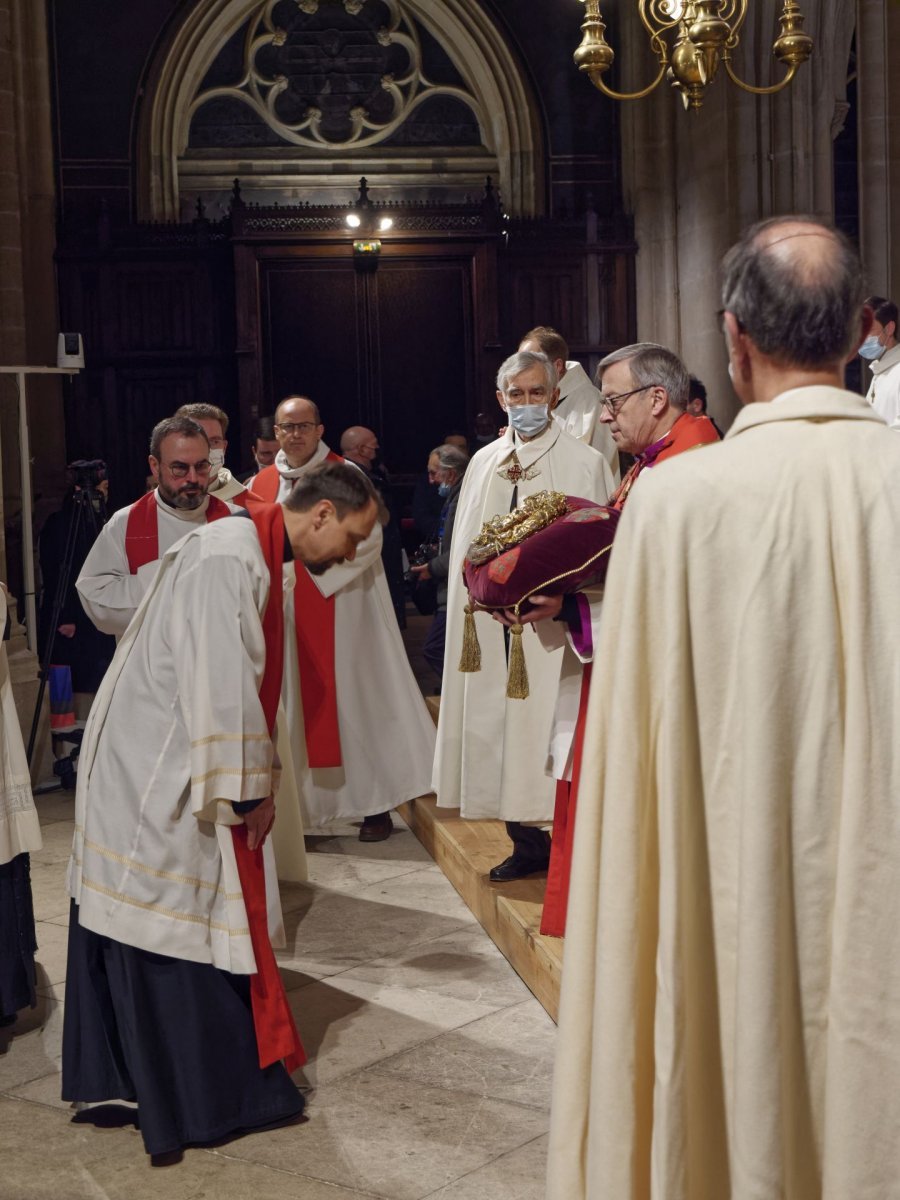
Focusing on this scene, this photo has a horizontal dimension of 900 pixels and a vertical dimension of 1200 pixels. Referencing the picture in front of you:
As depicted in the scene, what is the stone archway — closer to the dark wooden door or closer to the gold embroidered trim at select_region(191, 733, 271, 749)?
the dark wooden door

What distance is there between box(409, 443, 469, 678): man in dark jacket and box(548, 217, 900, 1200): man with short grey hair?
511 cm

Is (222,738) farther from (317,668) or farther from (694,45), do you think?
(694,45)

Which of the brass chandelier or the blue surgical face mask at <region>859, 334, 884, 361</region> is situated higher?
the brass chandelier

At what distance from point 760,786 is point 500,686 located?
140 inches

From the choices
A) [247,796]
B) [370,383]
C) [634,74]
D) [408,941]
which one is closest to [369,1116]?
[247,796]

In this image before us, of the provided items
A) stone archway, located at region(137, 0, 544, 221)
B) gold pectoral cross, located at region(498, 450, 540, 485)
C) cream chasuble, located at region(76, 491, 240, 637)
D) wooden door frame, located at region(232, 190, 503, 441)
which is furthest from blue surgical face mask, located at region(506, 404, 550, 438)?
stone archway, located at region(137, 0, 544, 221)

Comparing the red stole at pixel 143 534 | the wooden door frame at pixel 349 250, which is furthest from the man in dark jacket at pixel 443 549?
the wooden door frame at pixel 349 250

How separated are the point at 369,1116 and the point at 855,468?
96.7 inches

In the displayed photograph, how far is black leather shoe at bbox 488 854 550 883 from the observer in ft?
16.6

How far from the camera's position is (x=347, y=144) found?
15.2 meters

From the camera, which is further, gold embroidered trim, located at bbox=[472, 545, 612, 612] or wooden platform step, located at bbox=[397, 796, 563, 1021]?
wooden platform step, located at bbox=[397, 796, 563, 1021]

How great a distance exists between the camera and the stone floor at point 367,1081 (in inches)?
133

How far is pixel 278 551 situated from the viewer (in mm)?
3465

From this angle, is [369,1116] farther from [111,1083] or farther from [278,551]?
[278,551]
